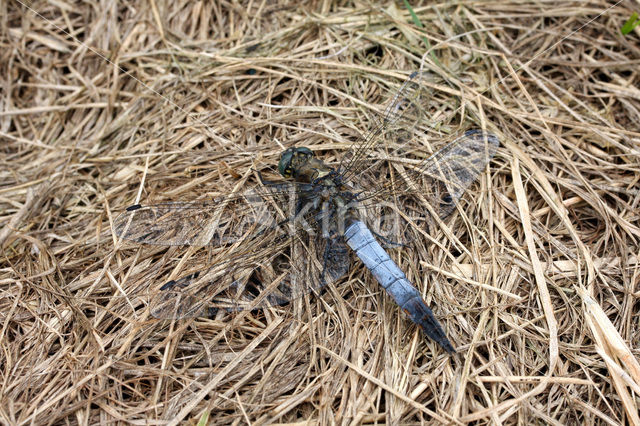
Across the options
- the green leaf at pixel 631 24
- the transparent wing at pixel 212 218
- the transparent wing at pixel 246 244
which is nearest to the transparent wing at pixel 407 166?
the transparent wing at pixel 246 244

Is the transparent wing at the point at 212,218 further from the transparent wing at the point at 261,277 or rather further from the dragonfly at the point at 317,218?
the transparent wing at the point at 261,277

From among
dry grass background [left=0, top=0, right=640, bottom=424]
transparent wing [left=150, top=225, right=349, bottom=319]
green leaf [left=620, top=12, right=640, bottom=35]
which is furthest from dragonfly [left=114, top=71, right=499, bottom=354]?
green leaf [left=620, top=12, right=640, bottom=35]

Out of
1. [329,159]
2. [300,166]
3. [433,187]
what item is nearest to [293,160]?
[300,166]

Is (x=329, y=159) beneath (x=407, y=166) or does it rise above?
above

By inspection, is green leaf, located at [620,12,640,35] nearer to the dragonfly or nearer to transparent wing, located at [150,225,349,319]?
the dragonfly

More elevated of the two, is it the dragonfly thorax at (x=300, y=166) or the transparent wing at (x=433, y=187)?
the dragonfly thorax at (x=300, y=166)

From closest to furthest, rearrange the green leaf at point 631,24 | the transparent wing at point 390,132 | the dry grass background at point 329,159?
the dry grass background at point 329,159 < the transparent wing at point 390,132 < the green leaf at point 631,24

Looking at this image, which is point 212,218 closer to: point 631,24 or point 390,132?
point 390,132
